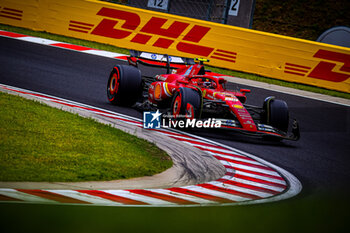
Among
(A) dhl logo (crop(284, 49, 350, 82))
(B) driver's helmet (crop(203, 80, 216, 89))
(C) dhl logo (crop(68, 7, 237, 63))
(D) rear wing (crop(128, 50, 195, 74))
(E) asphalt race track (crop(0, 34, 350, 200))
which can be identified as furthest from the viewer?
(C) dhl logo (crop(68, 7, 237, 63))

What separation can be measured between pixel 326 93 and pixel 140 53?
646cm

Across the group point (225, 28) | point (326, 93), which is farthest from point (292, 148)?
point (225, 28)

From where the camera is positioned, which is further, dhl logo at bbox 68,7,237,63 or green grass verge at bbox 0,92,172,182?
dhl logo at bbox 68,7,237,63

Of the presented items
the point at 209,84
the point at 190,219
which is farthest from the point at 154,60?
the point at 190,219

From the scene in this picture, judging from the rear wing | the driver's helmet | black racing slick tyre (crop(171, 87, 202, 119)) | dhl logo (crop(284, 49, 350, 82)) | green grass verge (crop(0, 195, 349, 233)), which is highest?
dhl logo (crop(284, 49, 350, 82))

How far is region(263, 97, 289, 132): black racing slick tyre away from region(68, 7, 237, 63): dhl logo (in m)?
6.82

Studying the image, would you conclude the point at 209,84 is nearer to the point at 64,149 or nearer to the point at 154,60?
the point at 154,60

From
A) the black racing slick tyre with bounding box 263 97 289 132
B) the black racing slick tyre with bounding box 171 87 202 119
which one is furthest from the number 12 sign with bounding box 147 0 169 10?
the black racing slick tyre with bounding box 171 87 202 119

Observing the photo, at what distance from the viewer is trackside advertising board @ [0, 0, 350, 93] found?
1524cm

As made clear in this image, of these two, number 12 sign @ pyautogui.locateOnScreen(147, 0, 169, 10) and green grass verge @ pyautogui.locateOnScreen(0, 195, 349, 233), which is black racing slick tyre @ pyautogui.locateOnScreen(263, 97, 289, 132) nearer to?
green grass verge @ pyautogui.locateOnScreen(0, 195, 349, 233)

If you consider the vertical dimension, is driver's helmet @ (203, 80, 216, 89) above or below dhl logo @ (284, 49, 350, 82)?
below

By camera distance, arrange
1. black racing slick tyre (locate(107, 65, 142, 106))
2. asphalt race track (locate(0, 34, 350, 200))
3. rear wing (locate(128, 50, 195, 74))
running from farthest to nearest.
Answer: rear wing (locate(128, 50, 195, 74)) < black racing slick tyre (locate(107, 65, 142, 106)) < asphalt race track (locate(0, 34, 350, 200))

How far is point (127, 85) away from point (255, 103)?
152 inches

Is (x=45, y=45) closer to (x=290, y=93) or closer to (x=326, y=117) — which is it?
(x=290, y=93)
